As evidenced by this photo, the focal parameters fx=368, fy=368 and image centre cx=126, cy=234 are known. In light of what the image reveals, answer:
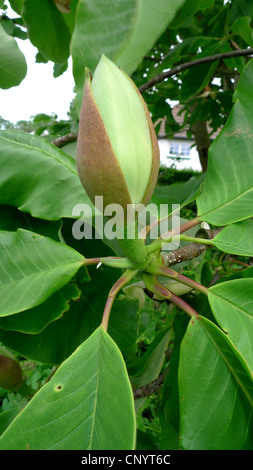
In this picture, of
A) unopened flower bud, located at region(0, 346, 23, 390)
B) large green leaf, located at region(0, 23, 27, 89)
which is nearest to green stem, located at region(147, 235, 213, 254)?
unopened flower bud, located at region(0, 346, 23, 390)

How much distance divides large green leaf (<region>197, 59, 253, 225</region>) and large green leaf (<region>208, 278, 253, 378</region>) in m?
0.12

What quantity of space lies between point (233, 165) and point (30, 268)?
369 millimetres

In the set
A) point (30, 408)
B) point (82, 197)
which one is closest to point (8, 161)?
point (82, 197)

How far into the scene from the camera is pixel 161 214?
Answer: 70cm

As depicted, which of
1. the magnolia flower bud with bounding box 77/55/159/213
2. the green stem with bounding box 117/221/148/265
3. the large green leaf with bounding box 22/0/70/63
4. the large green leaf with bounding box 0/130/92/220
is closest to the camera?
the magnolia flower bud with bounding box 77/55/159/213

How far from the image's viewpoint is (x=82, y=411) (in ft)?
1.47

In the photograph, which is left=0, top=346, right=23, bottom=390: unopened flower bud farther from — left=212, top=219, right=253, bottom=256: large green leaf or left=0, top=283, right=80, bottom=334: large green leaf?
left=212, top=219, right=253, bottom=256: large green leaf

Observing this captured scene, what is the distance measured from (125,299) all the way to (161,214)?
0.61 feet

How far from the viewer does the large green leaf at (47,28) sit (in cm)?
84

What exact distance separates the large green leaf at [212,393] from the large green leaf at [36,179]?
0.33 meters

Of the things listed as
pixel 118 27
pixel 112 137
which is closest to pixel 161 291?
pixel 112 137

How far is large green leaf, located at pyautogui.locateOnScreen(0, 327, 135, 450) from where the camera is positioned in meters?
0.42

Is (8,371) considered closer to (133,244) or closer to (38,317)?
(38,317)
